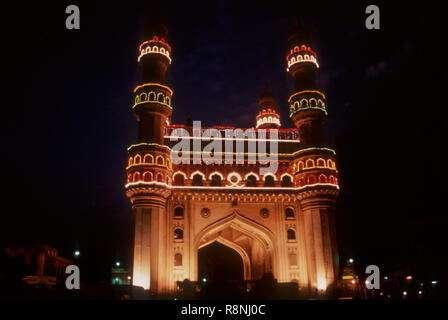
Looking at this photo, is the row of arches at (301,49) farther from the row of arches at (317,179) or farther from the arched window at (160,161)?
the arched window at (160,161)

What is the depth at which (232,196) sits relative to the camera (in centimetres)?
3850

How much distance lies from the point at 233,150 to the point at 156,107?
8.17 m

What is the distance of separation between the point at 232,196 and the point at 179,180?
497 centimetres

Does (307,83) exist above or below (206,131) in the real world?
above

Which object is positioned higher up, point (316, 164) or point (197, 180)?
point (316, 164)

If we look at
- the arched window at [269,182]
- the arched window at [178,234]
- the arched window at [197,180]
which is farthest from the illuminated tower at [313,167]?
the arched window at [178,234]

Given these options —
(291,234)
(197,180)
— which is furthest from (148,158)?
(291,234)

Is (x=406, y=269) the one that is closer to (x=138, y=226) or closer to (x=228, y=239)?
(x=228, y=239)

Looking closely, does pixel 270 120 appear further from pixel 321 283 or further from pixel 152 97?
pixel 321 283

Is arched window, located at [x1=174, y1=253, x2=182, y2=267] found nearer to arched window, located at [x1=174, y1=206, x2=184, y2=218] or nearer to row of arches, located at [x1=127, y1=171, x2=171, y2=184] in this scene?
arched window, located at [x1=174, y1=206, x2=184, y2=218]

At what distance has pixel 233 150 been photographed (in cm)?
4019
